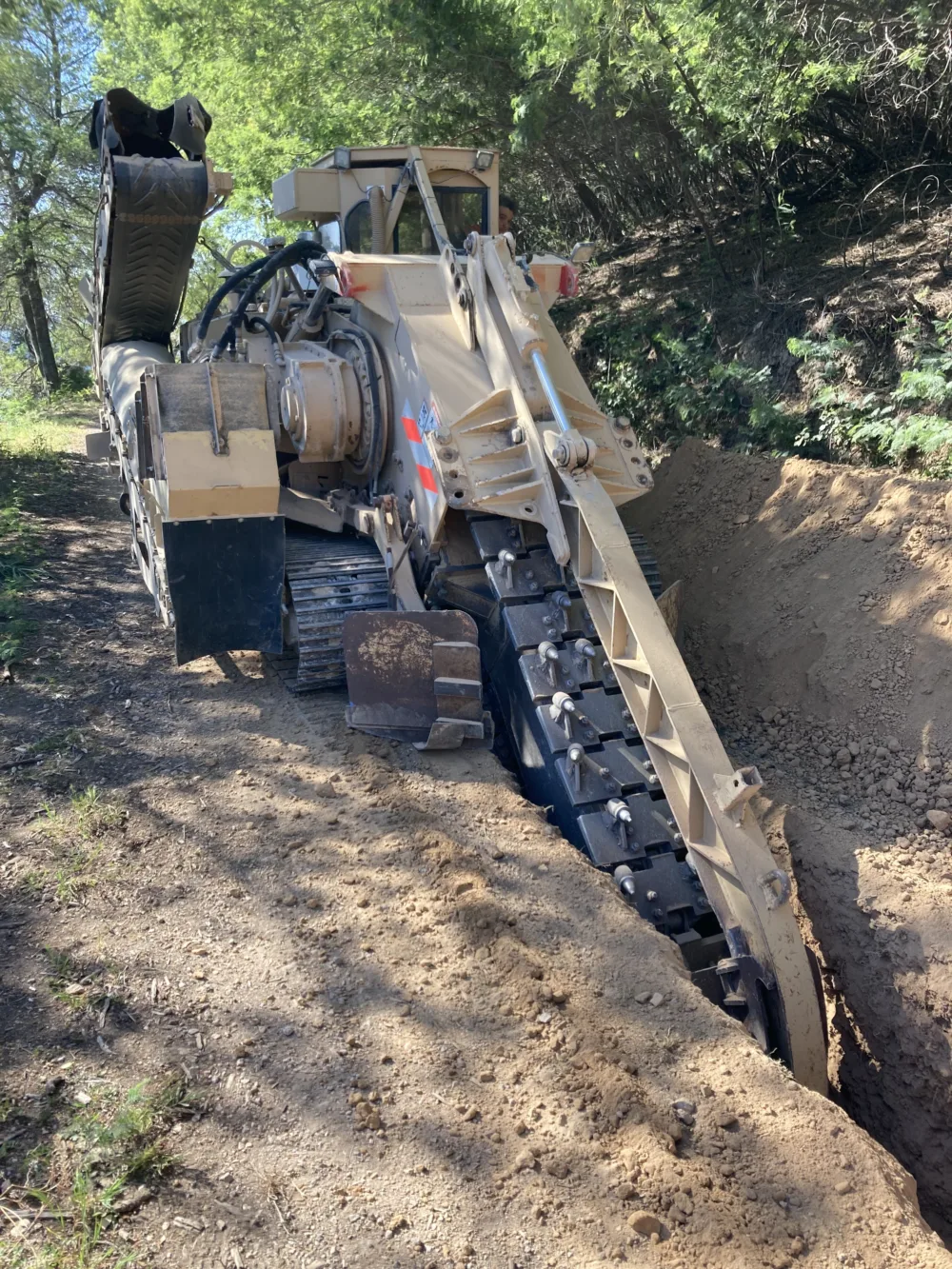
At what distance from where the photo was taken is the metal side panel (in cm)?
548

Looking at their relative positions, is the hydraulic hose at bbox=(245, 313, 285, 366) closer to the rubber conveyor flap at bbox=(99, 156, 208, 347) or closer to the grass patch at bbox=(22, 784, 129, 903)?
the rubber conveyor flap at bbox=(99, 156, 208, 347)

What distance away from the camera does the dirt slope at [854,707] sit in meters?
4.50

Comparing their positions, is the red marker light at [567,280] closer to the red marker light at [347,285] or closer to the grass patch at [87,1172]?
the red marker light at [347,285]

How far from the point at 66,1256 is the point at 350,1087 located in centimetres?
92

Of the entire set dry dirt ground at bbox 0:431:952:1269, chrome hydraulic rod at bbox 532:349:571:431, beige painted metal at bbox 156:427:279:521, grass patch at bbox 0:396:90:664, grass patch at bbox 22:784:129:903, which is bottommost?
dry dirt ground at bbox 0:431:952:1269

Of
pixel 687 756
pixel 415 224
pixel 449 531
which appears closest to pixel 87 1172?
pixel 687 756

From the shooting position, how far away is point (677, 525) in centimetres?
800

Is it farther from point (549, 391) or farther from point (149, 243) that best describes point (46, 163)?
point (549, 391)

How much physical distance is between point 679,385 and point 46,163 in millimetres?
13931

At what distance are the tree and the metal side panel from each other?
45.9 ft

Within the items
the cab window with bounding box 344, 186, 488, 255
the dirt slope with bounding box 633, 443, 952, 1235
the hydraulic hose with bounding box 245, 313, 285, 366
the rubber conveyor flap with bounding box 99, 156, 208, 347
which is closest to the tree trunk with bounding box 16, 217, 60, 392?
the rubber conveyor flap with bounding box 99, 156, 208, 347

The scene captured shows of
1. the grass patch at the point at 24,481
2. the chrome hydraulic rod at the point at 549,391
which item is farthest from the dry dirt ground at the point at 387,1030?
the chrome hydraulic rod at the point at 549,391

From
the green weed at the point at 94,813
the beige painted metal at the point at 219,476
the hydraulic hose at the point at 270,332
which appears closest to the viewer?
the green weed at the point at 94,813

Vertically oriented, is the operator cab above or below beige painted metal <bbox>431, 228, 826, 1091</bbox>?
above
